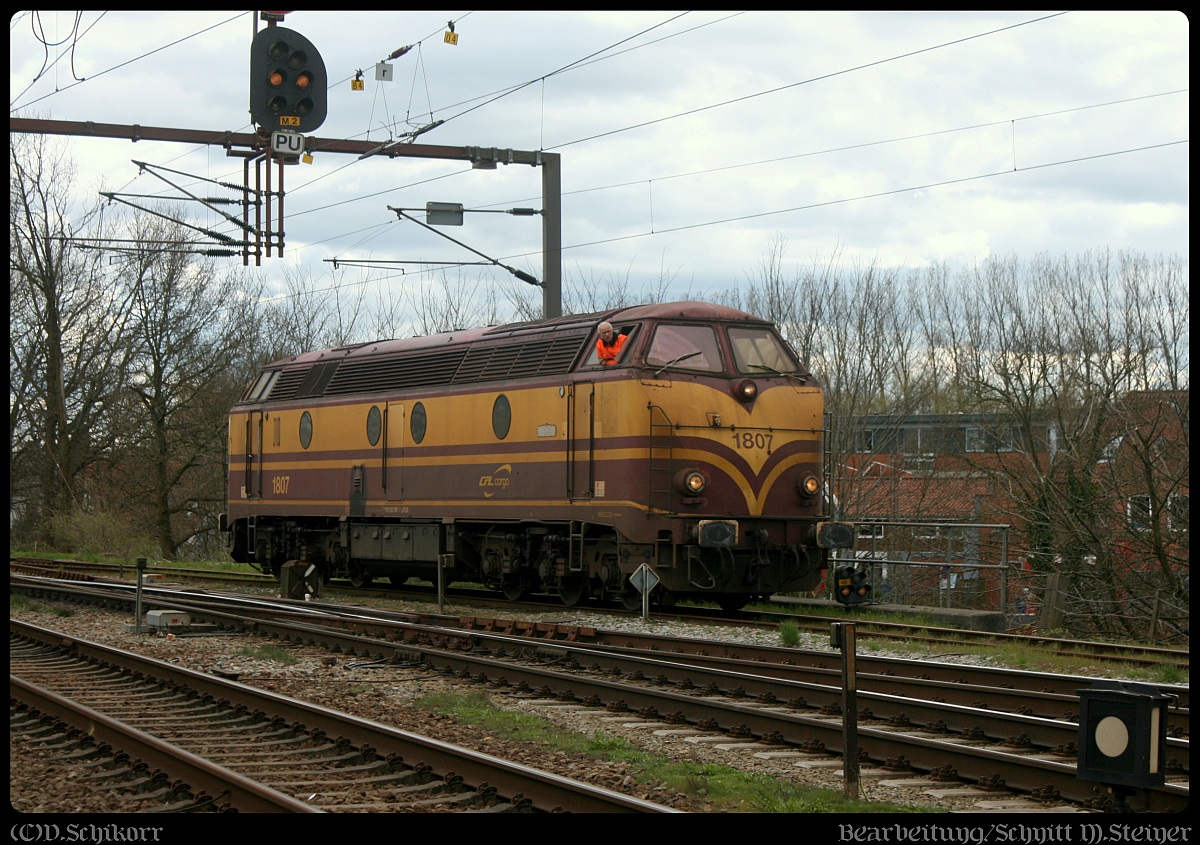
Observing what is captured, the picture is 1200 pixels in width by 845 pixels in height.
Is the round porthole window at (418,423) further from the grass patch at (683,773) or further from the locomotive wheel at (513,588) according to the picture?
the grass patch at (683,773)

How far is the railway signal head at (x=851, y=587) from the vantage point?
56.4ft

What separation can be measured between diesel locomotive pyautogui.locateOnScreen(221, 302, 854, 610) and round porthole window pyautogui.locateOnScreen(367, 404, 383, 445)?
0.11ft

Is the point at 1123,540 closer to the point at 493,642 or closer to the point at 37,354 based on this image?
the point at 493,642

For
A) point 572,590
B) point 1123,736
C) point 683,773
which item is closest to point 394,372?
point 572,590

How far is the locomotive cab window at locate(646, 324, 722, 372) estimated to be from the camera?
16516 millimetres

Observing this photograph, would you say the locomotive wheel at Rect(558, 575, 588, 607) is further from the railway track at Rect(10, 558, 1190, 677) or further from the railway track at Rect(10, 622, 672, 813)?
the railway track at Rect(10, 622, 672, 813)

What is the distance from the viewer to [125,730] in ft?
28.4

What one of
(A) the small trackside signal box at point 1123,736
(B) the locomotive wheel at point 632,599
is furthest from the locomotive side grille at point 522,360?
(A) the small trackside signal box at point 1123,736

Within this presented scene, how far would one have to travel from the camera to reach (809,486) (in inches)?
679

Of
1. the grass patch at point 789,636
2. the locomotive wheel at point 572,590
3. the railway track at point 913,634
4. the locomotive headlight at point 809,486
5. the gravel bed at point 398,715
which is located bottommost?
the gravel bed at point 398,715

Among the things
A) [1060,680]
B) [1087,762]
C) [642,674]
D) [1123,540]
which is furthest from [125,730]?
[1123,540]
